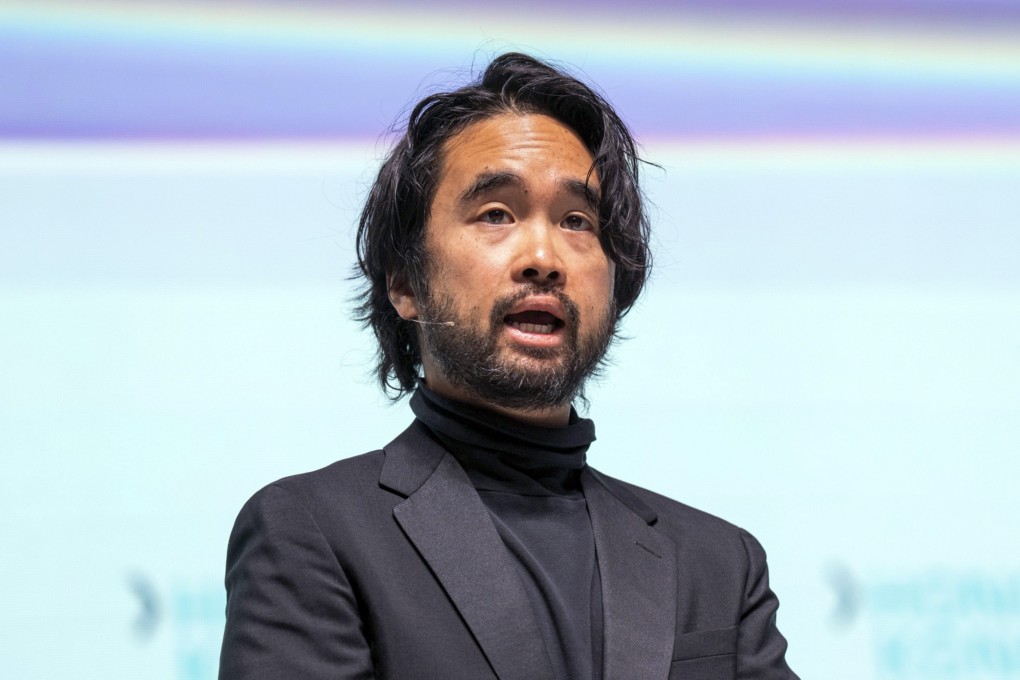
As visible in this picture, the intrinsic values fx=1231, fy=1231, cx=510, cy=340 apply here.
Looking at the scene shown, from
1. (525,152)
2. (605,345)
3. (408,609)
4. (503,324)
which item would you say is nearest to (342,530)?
(408,609)

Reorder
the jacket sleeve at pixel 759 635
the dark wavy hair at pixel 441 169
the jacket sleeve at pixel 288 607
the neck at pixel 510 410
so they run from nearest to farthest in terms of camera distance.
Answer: the jacket sleeve at pixel 288 607, the jacket sleeve at pixel 759 635, the neck at pixel 510 410, the dark wavy hair at pixel 441 169

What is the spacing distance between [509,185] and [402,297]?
35cm

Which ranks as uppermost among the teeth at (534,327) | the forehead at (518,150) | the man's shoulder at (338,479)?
the forehead at (518,150)

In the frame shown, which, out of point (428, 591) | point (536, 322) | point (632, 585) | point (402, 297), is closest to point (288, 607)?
point (428, 591)

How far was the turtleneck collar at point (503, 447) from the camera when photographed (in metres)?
2.11

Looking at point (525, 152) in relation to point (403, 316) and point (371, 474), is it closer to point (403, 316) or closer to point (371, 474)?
point (403, 316)

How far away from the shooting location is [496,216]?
86.3 inches

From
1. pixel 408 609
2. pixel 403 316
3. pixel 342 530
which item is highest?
pixel 403 316

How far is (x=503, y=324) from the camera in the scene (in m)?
2.11

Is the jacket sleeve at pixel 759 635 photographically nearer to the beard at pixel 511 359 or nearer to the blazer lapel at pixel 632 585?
the blazer lapel at pixel 632 585

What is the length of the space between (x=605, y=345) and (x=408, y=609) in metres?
0.68

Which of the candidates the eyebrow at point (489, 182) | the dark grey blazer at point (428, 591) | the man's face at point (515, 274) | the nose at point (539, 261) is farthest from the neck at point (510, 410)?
the eyebrow at point (489, 182)

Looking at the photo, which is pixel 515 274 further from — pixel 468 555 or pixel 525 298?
pixel 468 555

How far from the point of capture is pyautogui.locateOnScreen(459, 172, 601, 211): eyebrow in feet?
7.16
